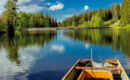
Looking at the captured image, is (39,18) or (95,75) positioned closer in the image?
(95,75)

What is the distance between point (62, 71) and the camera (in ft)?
52.6

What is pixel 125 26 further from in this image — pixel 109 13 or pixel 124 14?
pixel 109 13

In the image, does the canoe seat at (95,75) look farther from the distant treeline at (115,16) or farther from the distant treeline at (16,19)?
the distant treeline at (115,16)

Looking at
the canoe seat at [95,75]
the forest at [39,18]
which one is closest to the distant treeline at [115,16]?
the forest at [39,18]

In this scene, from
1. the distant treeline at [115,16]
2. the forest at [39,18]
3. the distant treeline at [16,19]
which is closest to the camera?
the distant treeline at [16,19]

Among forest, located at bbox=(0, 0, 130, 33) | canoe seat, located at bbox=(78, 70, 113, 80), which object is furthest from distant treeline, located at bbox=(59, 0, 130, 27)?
canoe seat, located at bbox=(78, 70, 113, 80)

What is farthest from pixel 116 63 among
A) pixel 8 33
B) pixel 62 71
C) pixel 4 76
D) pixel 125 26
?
pixel 125 26

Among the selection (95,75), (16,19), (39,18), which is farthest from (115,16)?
(95,75)

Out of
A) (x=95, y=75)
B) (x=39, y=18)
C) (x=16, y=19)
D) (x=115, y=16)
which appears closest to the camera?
(x=95, y=75)

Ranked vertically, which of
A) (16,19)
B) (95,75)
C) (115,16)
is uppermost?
(115,16)

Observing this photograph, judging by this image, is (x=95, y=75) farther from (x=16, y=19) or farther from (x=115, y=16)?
(x=115, y=16)

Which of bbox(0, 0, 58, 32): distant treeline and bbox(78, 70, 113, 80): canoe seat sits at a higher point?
bbox(0, 0, 58, 32): distant treeline

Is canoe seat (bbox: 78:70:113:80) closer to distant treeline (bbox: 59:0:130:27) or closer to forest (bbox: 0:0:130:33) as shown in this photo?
forest (bbox: 0:0:130:33)

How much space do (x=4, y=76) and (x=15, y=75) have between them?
3.57 feet
